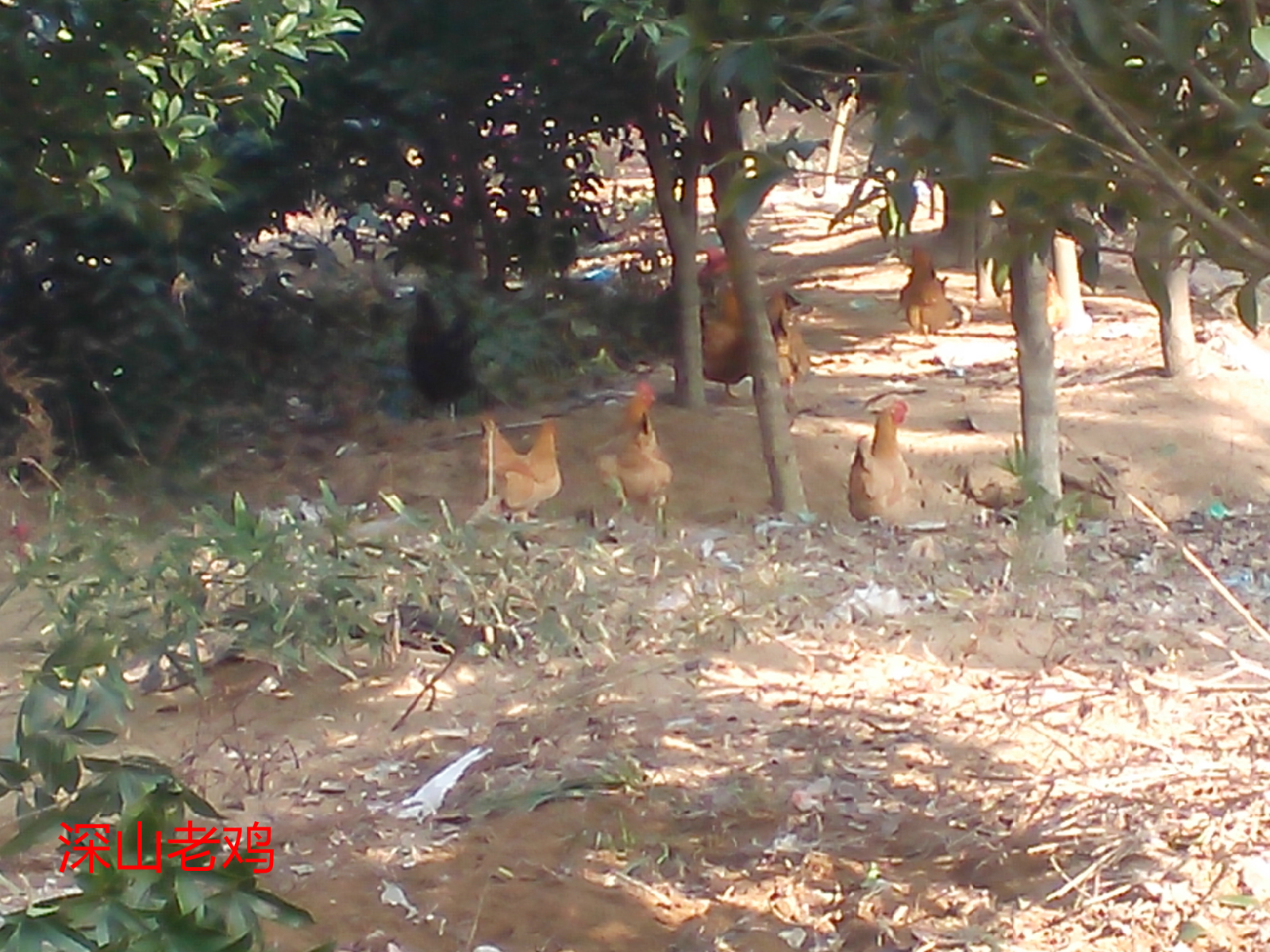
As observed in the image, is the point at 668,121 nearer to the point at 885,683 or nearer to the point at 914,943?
the point at 885,683

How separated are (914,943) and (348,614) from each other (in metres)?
1.82

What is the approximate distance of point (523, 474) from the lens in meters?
6.62

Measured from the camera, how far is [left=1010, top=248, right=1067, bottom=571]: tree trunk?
522cm

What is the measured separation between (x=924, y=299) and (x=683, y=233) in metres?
2.75

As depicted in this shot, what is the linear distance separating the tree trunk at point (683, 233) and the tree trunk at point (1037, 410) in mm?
2540

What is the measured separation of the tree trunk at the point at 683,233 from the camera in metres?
7.43

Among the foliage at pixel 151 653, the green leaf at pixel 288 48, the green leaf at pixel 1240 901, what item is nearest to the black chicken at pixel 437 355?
the foliage at pixel 151 653

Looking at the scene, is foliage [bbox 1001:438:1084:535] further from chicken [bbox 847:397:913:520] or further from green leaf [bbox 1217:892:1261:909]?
green leaf [bbox 1217:892:1261:909]

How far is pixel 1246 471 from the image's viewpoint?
755 cm

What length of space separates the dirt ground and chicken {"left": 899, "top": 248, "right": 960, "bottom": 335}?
11.6 feet

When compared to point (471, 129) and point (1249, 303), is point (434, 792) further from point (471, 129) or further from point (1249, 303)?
point (471, 129)

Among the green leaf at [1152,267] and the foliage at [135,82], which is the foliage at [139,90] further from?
the green leaf at [1152,267]

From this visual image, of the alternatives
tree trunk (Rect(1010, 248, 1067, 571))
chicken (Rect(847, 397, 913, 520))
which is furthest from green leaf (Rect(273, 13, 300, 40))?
chicken (Rect(847, 397, 913, 520))

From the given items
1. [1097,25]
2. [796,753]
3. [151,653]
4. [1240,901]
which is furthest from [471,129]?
[1097,25]
